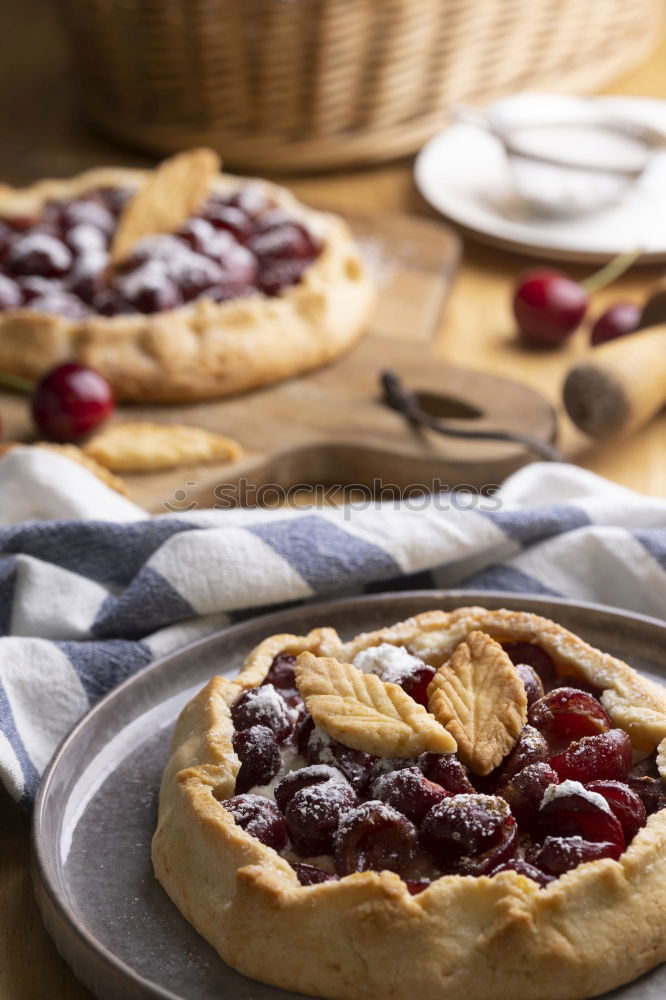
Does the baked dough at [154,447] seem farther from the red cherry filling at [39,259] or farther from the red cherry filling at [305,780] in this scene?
the red cherry filling at [305,780]

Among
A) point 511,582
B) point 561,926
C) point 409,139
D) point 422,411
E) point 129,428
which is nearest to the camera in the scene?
point 561,926

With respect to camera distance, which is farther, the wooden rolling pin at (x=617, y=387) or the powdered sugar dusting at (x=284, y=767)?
the wooden rolling pin at (x=617, y=387)

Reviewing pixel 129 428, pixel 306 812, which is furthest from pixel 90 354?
pixel 306 812

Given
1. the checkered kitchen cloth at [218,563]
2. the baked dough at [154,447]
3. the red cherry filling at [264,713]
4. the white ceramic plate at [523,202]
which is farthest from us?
the white ceramic plate at [523,202]

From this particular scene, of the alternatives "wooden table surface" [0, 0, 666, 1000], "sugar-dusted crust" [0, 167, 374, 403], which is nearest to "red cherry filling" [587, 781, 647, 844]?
"wooden table surface" [0, 0, 666, 1000]

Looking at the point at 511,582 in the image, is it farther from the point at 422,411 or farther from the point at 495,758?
the point at 422,411

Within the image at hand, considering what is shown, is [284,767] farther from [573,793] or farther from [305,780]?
[573,793]

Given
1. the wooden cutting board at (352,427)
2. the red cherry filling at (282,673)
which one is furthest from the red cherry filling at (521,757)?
the wooden cutting board at (352,427)
